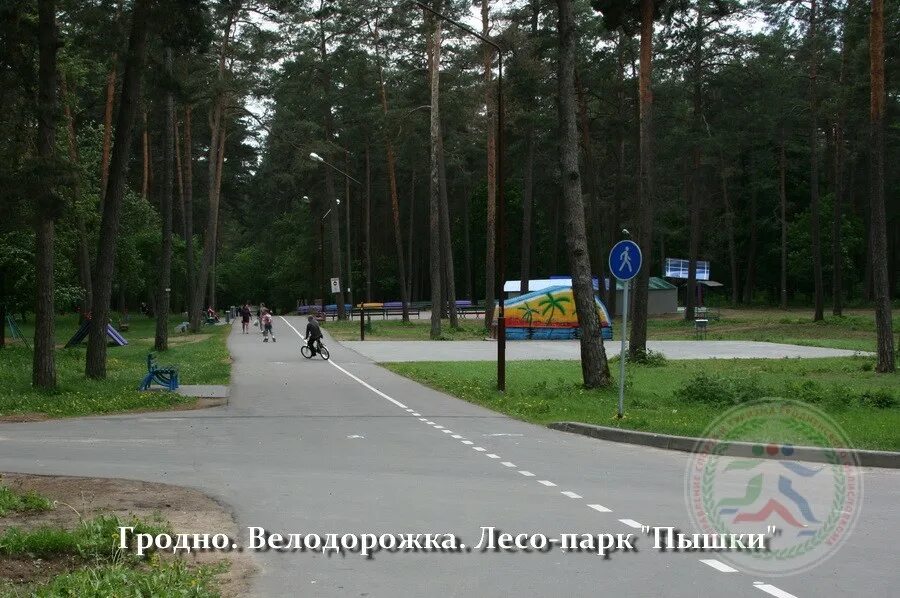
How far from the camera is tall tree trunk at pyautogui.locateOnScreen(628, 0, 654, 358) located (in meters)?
30.9

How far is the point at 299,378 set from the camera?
2964 centimetres

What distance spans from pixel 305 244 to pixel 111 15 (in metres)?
80.5

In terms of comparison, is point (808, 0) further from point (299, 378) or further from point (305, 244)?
point (305, 244)

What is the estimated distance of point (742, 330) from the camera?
5888 centimetres

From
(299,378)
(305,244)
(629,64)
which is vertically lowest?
(299,378)

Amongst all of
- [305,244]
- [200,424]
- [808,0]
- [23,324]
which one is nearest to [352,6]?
[808,0]

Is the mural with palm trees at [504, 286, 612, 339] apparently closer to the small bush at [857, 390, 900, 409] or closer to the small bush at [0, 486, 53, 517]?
the small bush at [857, 390, 900, 409]

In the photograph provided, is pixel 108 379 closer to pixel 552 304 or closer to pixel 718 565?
pixel 718 565

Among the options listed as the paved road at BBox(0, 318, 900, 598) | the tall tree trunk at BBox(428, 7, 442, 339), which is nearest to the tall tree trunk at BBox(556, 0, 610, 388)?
the paved road at BBox(0, 318, 900, 598)

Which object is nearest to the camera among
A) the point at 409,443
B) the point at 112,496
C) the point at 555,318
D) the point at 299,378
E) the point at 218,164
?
the point at 112,496

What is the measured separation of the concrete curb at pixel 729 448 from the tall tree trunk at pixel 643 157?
1705cm

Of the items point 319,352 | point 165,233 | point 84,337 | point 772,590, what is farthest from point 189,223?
point 772,590

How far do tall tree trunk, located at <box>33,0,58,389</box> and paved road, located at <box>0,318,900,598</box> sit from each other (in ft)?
13.2

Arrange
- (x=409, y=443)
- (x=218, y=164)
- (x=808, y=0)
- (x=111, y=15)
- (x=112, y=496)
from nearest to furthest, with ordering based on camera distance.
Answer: (x=112, y=496) < (x=409, y=443) < (x=111, y=15) < (x=808, y=0) < (x=218, y=164)
